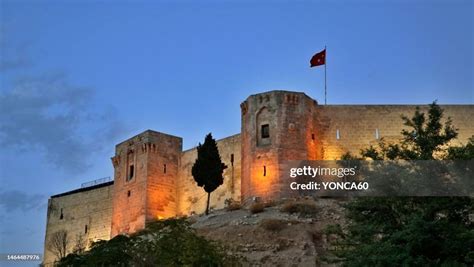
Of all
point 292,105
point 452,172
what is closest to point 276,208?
point 292,105

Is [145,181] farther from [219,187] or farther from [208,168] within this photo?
[208,168]

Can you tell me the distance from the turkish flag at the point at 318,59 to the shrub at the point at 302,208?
29.2ft

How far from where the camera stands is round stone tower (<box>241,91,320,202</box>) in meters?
33.5

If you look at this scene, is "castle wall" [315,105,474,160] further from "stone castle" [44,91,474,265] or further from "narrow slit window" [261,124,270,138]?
"narrow slit window" [261,124,270,138]

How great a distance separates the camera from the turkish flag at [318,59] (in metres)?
37.0

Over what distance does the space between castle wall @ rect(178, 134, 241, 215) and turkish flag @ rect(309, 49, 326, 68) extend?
523cm

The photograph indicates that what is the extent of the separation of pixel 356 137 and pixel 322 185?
3.34 m

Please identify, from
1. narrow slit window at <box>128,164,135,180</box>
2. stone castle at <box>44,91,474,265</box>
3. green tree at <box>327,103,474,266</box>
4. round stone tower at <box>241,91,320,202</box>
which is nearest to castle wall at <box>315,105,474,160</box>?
stone castle at <box>44,91,474,265</box>

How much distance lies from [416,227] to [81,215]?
104 ft

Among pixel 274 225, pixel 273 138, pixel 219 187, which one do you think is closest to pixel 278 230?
pixel 274 225

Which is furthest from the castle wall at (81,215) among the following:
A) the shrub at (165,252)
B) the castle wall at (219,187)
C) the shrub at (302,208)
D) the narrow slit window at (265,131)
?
the shrub at (165,252)

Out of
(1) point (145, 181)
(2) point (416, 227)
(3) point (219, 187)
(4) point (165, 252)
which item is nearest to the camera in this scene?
(2) point (416, 227)

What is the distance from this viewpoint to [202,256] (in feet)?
67.1

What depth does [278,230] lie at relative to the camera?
28.4 meters
